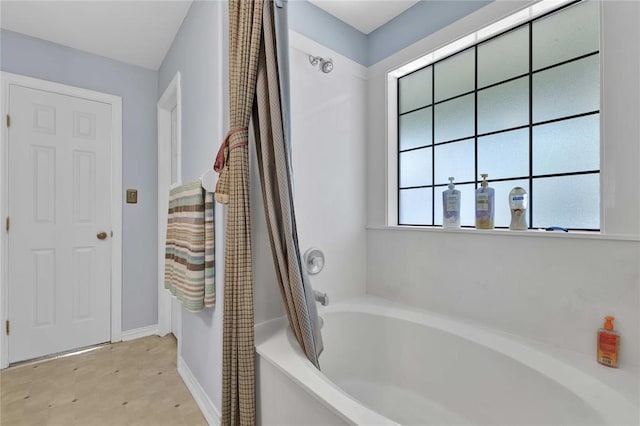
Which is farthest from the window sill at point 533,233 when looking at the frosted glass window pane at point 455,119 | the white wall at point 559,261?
the frosted glass window pane at point 455,119

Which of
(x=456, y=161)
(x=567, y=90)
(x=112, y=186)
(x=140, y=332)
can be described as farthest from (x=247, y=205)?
(x=140, y=332)

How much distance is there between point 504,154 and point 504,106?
0.85ft

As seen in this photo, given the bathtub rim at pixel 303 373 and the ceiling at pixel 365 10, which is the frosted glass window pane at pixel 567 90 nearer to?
the ceiling at pixel 365 10

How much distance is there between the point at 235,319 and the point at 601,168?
5.28 ft

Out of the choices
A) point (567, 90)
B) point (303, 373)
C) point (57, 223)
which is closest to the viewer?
point (303, 373)

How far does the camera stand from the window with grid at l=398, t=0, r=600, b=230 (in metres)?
1.33

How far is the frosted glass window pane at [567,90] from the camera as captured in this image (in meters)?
1.30

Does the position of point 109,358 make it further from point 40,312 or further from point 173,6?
point 173,6

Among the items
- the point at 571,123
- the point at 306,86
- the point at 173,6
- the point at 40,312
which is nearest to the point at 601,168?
the point at 571,123

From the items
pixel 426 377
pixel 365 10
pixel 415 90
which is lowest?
pixel 426 377

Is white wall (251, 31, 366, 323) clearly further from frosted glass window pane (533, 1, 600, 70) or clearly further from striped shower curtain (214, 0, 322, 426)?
frosted glass window pane (533, 1, 600, 70)

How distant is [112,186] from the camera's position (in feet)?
8.13

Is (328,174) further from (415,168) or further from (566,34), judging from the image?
(566,34)

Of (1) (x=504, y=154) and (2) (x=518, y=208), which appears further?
(1) (x=504, y=154)
